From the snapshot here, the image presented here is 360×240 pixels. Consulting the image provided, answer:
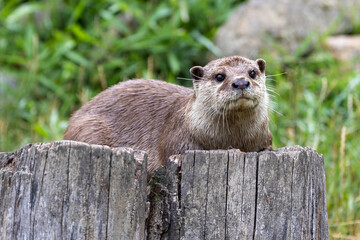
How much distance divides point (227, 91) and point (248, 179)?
0.91 m

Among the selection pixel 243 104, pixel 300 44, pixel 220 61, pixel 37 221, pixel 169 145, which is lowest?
pixel 37 221

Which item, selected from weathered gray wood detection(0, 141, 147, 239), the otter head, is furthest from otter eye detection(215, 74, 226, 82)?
weathered gray wood detection(0, 141, 147, 239)

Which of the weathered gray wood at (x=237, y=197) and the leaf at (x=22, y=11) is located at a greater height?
the leaf at (x=22, y=11)

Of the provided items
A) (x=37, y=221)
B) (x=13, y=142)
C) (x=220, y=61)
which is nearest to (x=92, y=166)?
(x=37, y=221)

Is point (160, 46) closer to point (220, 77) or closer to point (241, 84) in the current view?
point (220, 77)

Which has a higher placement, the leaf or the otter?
the leaf

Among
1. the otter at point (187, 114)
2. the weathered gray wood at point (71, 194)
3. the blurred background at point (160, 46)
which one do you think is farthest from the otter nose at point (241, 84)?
the blurred background at point (160, 46)

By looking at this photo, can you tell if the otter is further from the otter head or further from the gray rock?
the gray rock

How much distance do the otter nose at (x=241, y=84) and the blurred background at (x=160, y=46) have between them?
11.2 feet

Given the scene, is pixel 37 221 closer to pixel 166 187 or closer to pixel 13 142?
pixel 166 187

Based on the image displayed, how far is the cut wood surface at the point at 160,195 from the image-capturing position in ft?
8.39

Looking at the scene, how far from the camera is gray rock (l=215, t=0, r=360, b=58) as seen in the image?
7523 mm

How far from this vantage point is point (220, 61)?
3.81m

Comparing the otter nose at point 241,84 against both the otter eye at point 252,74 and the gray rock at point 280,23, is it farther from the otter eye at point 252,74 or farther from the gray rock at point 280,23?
the gray rock at point 280,23
